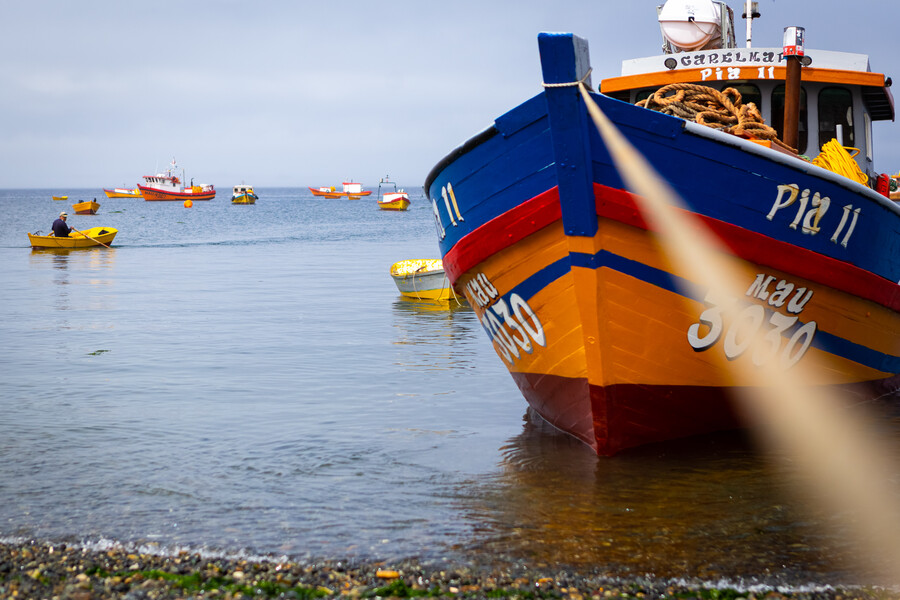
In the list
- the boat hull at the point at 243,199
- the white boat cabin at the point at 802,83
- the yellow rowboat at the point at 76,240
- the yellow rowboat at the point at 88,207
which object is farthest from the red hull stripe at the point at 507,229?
the boat hull at the point at 243,199

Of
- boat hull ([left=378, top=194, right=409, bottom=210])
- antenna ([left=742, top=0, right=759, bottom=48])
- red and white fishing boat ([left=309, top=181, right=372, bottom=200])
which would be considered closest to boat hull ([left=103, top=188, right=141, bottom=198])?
red and white fishing boat ([left=309, top=181, right=372, bottom=200])

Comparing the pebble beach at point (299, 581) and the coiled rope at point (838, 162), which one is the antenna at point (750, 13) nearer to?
the coiled rope at point (838, 162)

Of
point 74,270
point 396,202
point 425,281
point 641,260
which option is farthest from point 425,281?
point 396,202

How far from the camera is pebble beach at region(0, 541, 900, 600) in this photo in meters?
4.50

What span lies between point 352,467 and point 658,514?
237 cm

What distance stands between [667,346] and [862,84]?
4.65 metres

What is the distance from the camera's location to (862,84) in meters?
9.29

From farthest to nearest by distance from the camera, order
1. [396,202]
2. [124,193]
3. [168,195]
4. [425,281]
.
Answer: [124,193]
[168,195]
[396,202]
[425,281]

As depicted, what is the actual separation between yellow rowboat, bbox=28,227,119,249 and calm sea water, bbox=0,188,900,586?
1993 centimetres

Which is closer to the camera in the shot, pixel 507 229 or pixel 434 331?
pixel 507 229

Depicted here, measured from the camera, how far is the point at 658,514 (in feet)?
19.0

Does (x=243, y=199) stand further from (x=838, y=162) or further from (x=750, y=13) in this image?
(x=838, y=162)

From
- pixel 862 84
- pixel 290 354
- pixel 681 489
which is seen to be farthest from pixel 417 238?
pixel 681 489

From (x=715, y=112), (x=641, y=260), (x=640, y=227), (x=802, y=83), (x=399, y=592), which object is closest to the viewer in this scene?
(x=399, y=592)
